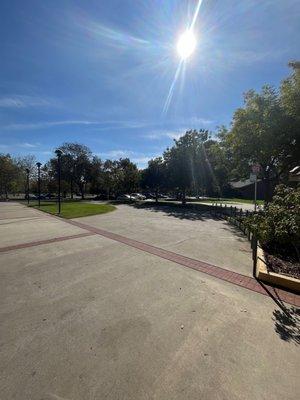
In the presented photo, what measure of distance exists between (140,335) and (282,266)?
5145mm

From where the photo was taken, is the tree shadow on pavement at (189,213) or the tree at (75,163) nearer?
Answer: the tree shadow on pavement at (189,213)

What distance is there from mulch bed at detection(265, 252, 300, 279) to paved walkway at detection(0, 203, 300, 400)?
1.20 m

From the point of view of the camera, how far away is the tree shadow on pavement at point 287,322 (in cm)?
423

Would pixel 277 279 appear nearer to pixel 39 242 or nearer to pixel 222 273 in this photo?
pixel 222 273

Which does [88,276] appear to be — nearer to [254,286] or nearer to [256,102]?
[254,286]

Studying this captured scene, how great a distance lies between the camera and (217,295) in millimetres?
5754

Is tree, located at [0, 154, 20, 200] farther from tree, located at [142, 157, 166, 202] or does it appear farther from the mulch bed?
the mulch bed

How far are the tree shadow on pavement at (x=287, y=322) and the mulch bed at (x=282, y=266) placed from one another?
1.51 metres

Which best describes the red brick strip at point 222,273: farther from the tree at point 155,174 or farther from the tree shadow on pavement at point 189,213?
the tree at point 155,174

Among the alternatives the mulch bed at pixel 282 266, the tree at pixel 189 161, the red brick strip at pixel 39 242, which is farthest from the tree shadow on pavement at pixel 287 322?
the tree at pixel 189 161

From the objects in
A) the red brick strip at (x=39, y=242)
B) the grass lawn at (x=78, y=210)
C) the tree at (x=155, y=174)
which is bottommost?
the grass lawn at (x=78, y=210)

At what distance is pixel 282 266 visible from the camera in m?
7.56

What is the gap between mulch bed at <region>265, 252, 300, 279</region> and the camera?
6.96 metres

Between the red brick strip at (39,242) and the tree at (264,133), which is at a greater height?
the tree at (264,133)
